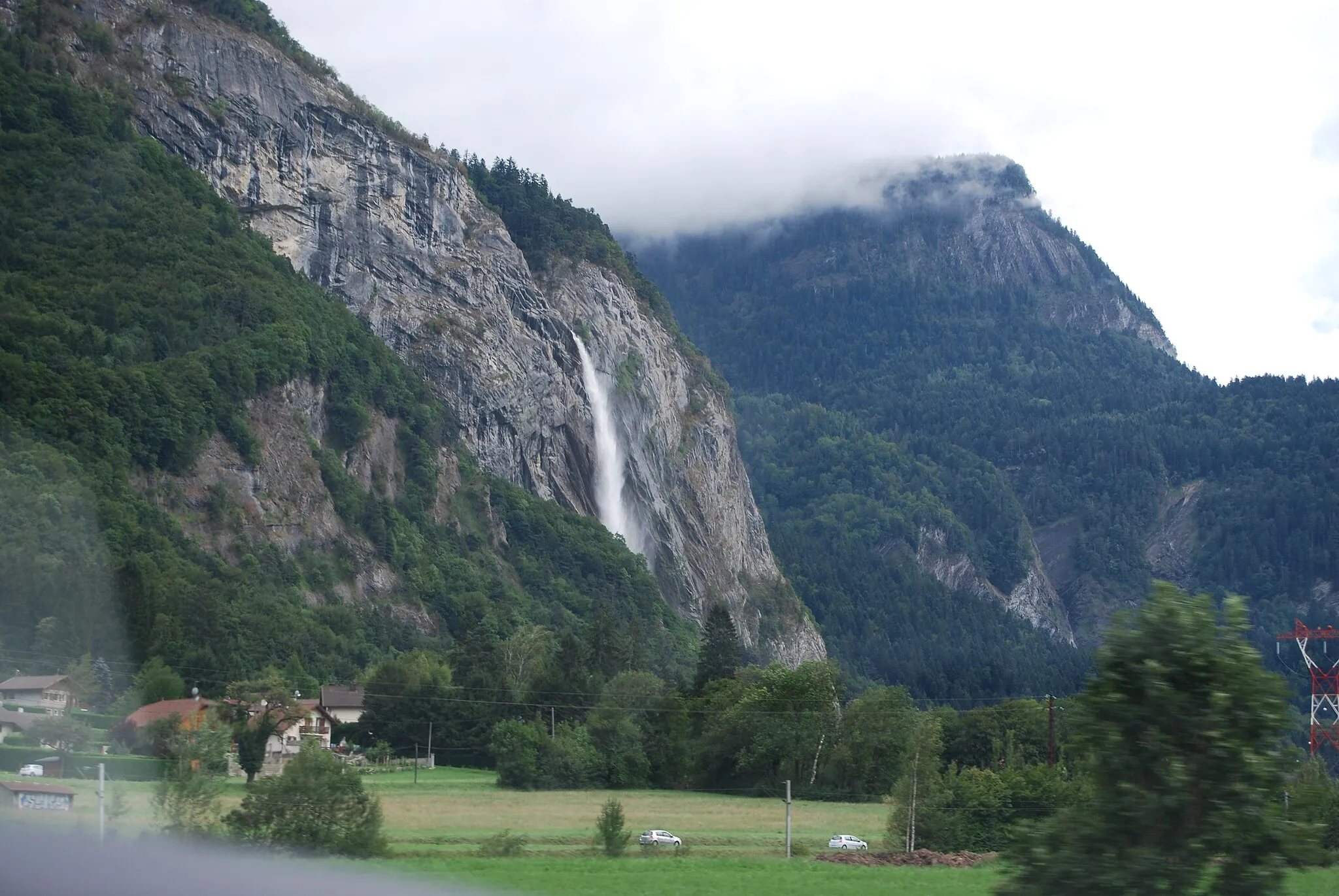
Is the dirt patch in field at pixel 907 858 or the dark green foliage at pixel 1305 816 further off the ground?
the dark green foliage at pixel 1305 816

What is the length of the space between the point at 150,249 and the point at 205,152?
787 inches

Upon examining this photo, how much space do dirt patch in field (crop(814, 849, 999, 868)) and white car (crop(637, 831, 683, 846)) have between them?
472 centimetres

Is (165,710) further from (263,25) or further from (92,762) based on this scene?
(263,25)

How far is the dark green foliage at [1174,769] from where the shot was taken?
1928cm

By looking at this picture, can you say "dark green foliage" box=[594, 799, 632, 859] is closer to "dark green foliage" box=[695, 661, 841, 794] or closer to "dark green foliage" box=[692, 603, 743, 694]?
"dark green foliage" box=[695, 661, 841, 794]

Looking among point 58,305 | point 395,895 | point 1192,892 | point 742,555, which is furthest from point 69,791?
point 742,555

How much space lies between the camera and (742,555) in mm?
190625

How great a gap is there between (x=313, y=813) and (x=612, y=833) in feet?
33.6

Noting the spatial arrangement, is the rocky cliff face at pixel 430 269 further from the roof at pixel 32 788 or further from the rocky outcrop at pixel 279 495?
the roof at pixel 32 788

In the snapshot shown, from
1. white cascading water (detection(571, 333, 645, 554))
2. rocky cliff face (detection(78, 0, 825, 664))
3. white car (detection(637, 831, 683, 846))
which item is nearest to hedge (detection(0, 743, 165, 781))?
white car (detection(637, 831, 683, 846))

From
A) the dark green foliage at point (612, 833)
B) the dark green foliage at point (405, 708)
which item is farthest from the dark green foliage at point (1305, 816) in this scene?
the dark green foliage at point (405, 708)

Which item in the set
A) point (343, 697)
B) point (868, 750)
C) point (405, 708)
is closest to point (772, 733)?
point (868, 750)

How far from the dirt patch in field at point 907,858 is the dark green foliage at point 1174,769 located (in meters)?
19.7

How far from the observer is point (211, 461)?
365ft
